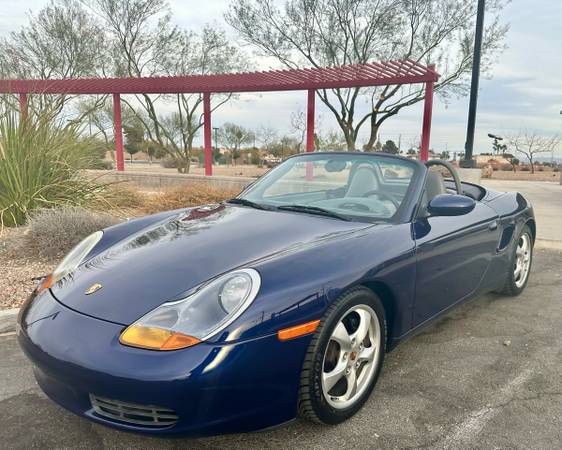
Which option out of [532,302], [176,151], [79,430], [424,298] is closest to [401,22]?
[176,151]

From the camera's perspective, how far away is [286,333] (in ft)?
5.98

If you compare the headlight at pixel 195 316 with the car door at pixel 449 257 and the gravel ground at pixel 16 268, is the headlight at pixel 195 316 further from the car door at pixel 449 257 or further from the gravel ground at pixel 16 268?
the gravel ground at pixel 16 268

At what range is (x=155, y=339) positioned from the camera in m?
1.73

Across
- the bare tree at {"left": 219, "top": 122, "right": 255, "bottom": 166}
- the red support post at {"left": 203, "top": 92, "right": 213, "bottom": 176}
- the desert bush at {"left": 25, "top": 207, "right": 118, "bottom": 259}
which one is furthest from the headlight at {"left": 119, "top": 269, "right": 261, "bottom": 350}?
the bare tree at {"left": 219, "top": 122, "right": 255, "bottom": 166}

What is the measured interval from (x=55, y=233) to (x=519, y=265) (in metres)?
4.72

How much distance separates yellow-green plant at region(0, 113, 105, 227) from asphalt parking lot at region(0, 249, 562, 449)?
3306mm

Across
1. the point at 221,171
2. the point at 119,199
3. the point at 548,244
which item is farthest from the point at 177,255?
the point at 221,171

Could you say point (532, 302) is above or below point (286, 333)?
below

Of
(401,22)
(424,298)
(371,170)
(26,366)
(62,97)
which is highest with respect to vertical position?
(401,22)

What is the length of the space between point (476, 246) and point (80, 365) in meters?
2.61

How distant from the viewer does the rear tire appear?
13.1 ft

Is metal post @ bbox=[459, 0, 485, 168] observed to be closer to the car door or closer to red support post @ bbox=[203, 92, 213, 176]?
red support post @ bbox=[203, 92, 213, 176]

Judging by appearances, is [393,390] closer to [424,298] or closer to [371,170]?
[424,298]

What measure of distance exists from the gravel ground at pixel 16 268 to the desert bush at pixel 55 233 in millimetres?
114
